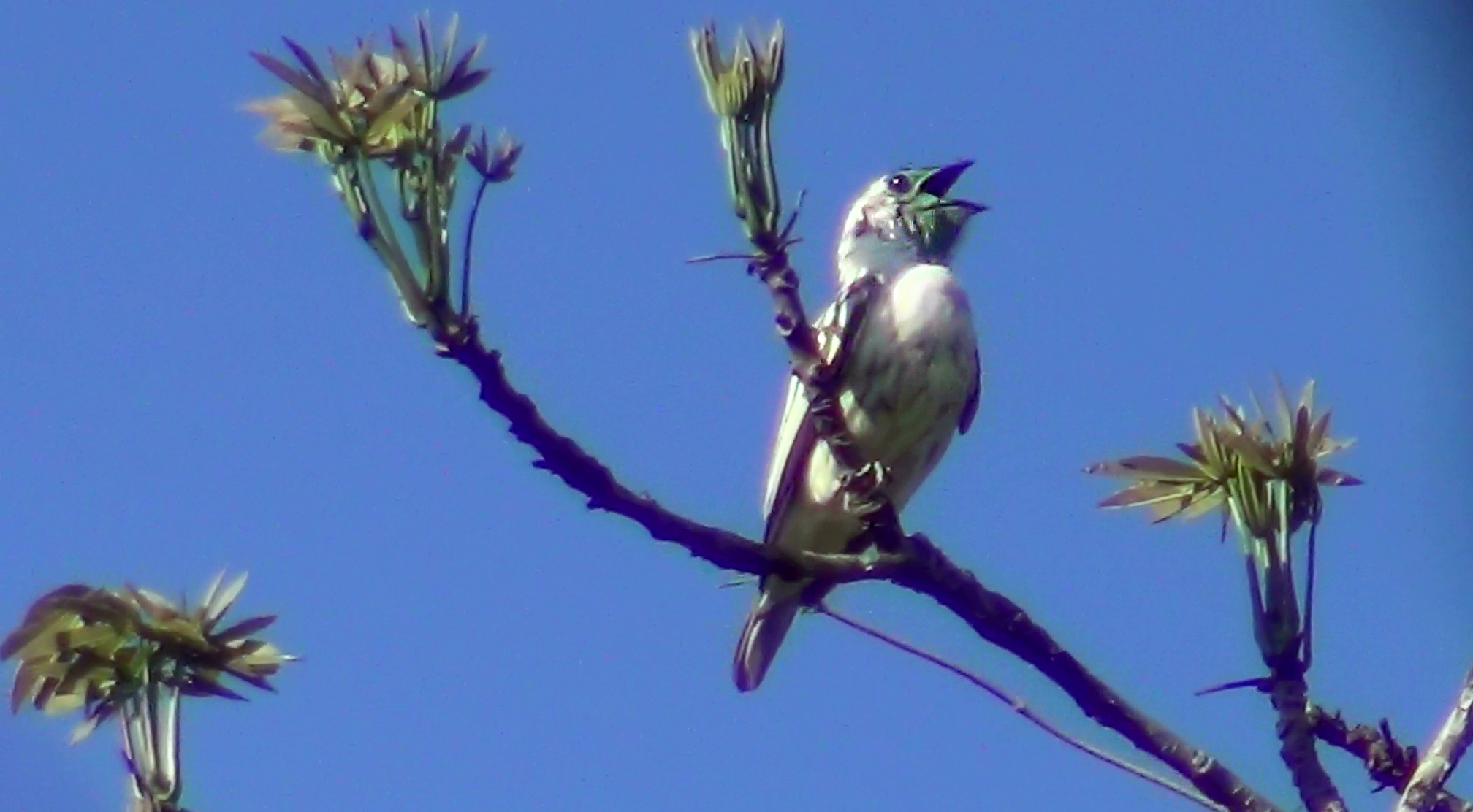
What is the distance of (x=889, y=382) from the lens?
18.5ft

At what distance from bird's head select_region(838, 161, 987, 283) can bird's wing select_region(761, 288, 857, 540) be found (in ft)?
1.82

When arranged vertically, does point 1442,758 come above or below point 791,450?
below

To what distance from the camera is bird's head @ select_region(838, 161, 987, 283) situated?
6.39 metres

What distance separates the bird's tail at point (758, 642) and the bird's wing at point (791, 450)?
0.27 m

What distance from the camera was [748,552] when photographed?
2.95 metres

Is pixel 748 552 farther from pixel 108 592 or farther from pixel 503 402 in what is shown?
pixel 108 592

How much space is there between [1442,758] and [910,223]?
401 cm

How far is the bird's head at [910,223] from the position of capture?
6.39m

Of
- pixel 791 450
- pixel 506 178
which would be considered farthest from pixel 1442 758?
pixel 791 450

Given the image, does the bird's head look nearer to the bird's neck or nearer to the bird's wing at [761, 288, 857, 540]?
the bird's neck

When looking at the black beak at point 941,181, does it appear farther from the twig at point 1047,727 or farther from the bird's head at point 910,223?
the twig at point 1047,727

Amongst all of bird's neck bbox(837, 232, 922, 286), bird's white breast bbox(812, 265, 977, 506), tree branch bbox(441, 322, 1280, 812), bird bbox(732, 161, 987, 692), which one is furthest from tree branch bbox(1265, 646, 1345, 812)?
bird's neck bbox(837, 232, 922, 286)

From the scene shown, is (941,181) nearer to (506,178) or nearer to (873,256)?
(873,256)

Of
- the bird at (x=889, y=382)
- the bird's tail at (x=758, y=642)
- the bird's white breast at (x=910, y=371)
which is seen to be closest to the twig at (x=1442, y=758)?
the bird at (x=889, y=382)
